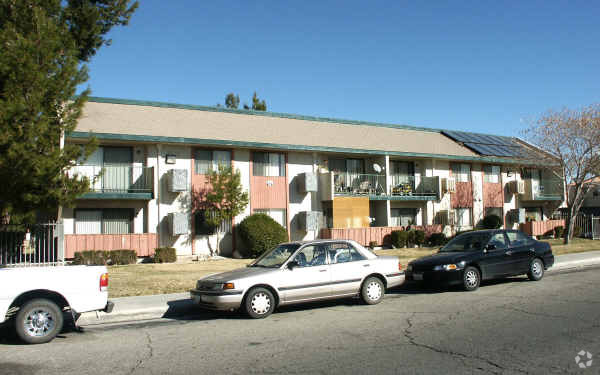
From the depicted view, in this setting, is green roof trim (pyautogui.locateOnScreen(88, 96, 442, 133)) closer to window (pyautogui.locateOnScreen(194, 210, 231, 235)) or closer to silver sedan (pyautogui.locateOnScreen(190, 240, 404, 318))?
window (pyautogui.locateOnScreen(194, 210, 231, 235))

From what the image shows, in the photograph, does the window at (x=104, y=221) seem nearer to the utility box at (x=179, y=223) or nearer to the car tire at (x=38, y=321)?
the utility box at (x=179, y=223)

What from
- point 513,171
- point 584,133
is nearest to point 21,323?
point 584,133

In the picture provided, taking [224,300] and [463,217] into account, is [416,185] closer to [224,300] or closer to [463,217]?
[463,217]

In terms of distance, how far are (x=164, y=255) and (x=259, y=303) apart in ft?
36.0

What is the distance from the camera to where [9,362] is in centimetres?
625

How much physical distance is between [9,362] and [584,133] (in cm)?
2568

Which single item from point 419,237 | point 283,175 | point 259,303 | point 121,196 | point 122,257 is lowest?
point 259,303

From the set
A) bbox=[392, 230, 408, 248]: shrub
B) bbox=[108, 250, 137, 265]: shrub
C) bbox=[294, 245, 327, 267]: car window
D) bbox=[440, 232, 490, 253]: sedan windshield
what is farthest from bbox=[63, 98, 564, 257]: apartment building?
bbox=[440, 232, 490, 253]: sedan windshield

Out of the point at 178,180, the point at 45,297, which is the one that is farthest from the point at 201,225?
the point at 45,297

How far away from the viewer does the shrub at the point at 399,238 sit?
24.2 m

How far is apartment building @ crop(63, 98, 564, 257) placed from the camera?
64.0 ft

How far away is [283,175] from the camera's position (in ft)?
75.3

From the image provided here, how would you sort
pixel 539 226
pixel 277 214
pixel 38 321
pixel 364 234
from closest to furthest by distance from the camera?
pixel 38 321
pixel 277 214
pixel 364 234
pixel 539 226

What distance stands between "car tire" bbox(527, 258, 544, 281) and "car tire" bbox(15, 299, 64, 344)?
11.2 metres
